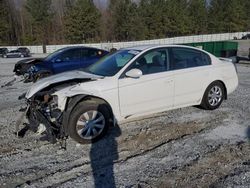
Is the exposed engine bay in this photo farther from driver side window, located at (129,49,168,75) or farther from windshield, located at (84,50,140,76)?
driver side window, located at (129,49,168,75)

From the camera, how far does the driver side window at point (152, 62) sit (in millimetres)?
5328

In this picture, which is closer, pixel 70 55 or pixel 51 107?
pixel 51 107

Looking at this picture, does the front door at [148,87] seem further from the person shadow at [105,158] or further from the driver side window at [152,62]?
the person shadow at [105,158]

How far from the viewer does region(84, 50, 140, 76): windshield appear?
525 centimetres

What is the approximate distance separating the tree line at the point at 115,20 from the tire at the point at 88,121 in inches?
2250

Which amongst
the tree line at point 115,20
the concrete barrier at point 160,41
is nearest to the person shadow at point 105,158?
the concrete barrier at point 160,41

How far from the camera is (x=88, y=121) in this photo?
187 inches

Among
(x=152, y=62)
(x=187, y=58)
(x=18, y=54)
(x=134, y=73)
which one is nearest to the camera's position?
(x=134, y=73)

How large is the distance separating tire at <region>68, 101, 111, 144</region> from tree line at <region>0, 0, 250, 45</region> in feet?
188

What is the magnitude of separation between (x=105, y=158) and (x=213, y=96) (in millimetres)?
3211

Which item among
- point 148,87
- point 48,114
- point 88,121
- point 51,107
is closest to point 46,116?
point 48,114

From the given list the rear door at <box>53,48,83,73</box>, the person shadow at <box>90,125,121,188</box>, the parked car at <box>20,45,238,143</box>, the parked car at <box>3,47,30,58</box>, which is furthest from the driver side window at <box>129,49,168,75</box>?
the parked car at <box>3,47,30,58</box>

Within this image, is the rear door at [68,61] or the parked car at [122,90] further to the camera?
the rear door at [68,61]

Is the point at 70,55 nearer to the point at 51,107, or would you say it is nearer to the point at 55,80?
the point at 55,80
